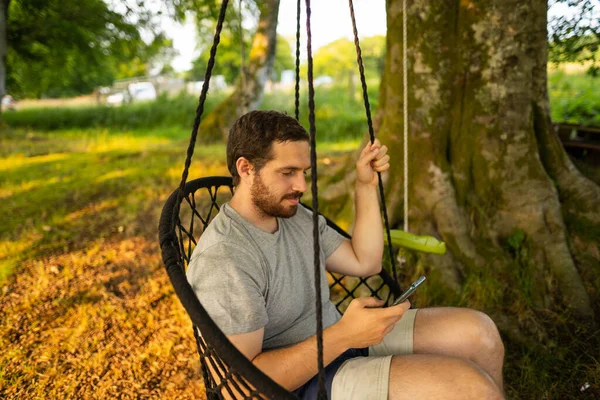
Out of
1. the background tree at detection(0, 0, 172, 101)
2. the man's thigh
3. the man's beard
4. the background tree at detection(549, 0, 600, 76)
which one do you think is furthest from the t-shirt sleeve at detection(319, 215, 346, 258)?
the background tree at detection(0, 0, 172, 101)

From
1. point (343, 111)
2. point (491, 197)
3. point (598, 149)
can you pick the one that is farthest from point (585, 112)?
point (343, 111)

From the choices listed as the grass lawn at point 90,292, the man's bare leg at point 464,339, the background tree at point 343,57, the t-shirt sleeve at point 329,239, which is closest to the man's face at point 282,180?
the t-shirt sleeve at point 329,239

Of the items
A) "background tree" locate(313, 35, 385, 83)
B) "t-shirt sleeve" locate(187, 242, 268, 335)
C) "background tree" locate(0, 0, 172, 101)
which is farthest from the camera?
"background tree" locate(313, 35, 385, 83)

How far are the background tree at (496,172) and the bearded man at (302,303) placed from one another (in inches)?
42.7

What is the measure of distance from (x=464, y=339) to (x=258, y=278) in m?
0.74

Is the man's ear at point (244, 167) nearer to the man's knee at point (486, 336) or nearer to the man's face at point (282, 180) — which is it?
the man's face at point (282, 180)

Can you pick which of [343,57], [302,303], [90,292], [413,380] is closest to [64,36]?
[90,292]

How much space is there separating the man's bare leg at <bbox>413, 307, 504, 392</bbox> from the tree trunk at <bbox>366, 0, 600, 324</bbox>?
1062 millimetres

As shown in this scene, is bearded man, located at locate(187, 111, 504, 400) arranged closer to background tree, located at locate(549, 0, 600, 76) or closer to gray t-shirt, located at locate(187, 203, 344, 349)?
gray t-shirt, located at locate(187, 203, 344, 349)

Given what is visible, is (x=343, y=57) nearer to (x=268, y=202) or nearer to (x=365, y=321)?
(x=268, y=202)

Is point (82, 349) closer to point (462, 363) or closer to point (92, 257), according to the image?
point (92, 257)

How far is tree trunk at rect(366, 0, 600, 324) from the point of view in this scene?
2547 millimetres

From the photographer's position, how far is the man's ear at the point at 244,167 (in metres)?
1.50

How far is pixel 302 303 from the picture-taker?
59.4 inches
